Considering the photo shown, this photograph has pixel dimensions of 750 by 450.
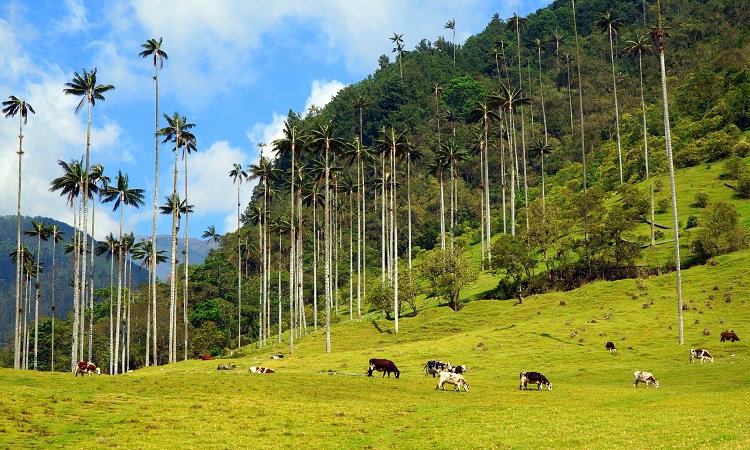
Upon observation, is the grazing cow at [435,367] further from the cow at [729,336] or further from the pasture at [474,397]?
the cow at [729,336]

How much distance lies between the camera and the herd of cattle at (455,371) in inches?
1806

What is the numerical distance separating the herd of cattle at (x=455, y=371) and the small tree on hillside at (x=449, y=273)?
37.7 meters

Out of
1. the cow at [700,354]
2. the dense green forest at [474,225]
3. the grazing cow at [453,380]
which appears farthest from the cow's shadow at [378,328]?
the grazing cow at [453,380]

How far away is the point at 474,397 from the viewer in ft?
138

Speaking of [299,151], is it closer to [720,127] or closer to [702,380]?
[702,380]

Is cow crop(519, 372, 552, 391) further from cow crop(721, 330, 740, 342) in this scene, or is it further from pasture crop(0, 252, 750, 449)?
cow crop(721, 330, 740, 342)

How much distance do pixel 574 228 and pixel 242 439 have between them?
4529 inches

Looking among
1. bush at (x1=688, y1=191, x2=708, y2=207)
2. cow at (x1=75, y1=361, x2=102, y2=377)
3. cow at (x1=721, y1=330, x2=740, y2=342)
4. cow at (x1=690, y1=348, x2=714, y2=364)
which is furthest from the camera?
bush at (x1=688, y1=191, x2=708, y2=207)

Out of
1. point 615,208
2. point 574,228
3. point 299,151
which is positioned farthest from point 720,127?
point 299,151

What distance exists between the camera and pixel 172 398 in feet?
125

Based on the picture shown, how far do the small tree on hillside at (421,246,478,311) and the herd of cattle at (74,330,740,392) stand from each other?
124 ft

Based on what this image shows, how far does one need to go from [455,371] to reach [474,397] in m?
14.1

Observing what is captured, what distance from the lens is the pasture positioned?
90.5 feet

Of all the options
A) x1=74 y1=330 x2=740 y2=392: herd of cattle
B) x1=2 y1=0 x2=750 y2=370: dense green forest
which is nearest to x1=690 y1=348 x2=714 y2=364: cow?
x1=74 y1=330 x2=740 y2=392: herd of cattle
